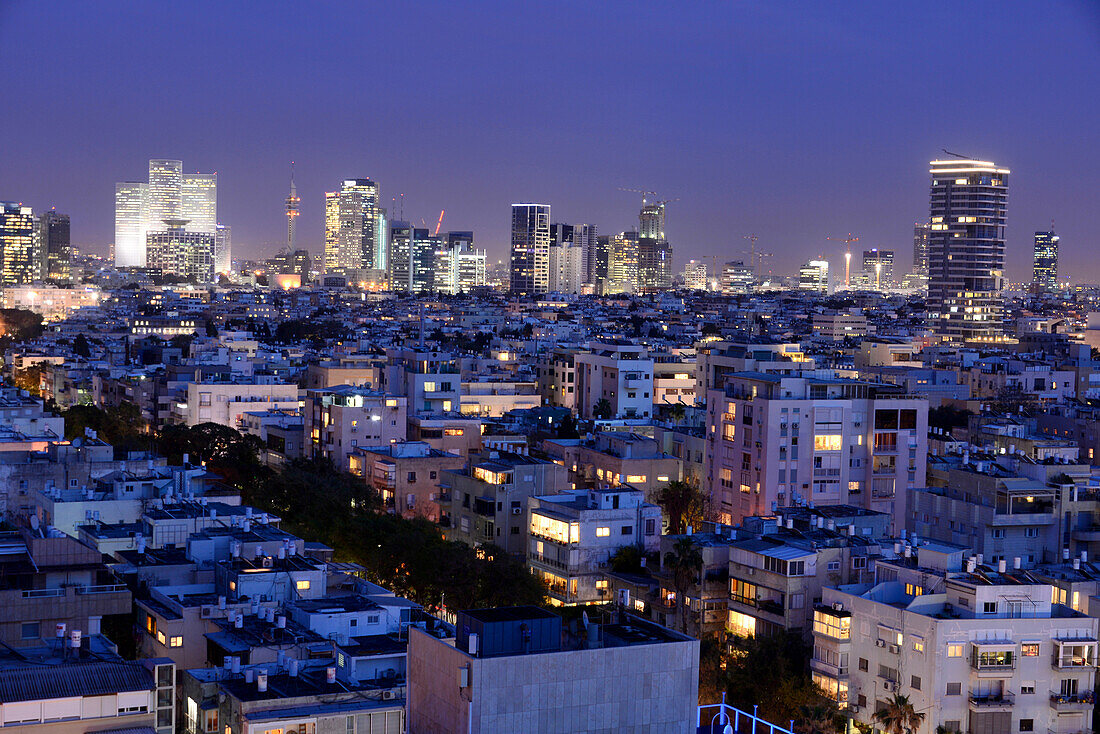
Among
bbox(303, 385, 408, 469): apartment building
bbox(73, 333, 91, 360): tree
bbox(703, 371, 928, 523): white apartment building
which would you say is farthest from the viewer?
bbox(73, 333, 91, 360): tree

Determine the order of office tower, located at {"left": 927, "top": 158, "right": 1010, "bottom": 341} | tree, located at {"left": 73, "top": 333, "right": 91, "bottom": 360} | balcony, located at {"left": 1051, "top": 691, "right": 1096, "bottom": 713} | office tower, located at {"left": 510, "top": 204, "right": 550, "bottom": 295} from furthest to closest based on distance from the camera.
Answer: office tower, located at {"left": 510, "top": 204, "right": 550, "bottom": 295} < office tower, located at {"left": 927, "top": 158, "right": 1010, "bottom": 341} < tree, located at {"left": 73, "top": 333, "right": 91, "bottom": 360} < balcony, located at {"left": 1051, "top": 691, "right": 1096, "bottom": 713}

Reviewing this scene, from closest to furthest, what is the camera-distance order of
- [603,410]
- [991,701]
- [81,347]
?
[991,701] < [603,410] < [81,347]

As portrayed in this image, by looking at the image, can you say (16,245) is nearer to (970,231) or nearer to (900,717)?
(970,231)

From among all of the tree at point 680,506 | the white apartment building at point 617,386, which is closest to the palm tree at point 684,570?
the tree at point 680,506

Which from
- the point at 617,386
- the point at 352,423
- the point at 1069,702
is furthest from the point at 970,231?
the point at 1069,702

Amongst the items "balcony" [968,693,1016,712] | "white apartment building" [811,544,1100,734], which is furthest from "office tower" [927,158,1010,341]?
"balcony" [968,693,1016,712]

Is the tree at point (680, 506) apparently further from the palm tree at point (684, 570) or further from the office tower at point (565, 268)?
the office tower at point (565, 268)

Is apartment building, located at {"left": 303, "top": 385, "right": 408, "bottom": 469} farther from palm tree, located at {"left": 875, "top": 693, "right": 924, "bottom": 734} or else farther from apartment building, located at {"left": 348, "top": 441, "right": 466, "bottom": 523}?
palm tree, located at {"left": 875, "top": 693, "right": 924, "bottom": 734}
